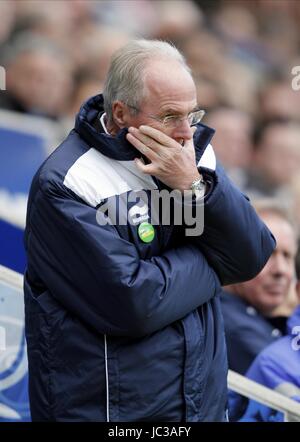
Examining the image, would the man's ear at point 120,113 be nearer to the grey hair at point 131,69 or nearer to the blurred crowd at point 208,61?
the grey hair at point 131,69

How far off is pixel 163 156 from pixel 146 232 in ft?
0.74

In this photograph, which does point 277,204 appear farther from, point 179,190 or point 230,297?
point 179,190

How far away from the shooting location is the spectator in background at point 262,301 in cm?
392

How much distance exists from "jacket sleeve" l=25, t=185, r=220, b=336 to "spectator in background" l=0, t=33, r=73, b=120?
4.11 m

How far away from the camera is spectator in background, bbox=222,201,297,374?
12.9 feet

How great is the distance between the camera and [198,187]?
2.52 meters

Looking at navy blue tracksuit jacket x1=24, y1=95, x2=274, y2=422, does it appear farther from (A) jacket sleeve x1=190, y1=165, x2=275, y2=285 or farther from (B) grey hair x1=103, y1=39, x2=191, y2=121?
(B) grey hair x1=103, y1=39, x2=191, y2=121

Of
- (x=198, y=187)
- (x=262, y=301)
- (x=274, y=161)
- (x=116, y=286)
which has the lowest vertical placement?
(x=274, y=161)

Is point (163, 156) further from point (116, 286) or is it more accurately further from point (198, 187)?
point (116, 286)

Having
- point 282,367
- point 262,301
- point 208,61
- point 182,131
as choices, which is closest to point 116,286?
point 182,131

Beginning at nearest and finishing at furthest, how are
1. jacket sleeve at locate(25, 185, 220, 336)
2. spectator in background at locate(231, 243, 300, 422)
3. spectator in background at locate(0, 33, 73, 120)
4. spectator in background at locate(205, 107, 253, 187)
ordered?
jacket sleeve at locate(25, 185, 220, 336)
spectator in background at locate(231, 243, 300, 422)
spectator in background at locate(0, 33, 73, 120)
spectator in background at locate(205, 107, 253, 187)

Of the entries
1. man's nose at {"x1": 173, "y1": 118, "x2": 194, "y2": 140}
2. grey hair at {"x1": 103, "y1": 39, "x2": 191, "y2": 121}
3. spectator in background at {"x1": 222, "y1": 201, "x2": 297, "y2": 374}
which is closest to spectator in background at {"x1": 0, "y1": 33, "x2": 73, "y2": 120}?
spectator in background at {"x1": 222, "y1": 201, "x2": 297, "y2": 374}

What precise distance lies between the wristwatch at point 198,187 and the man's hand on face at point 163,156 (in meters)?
0.02

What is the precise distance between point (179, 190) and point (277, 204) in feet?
6.50
